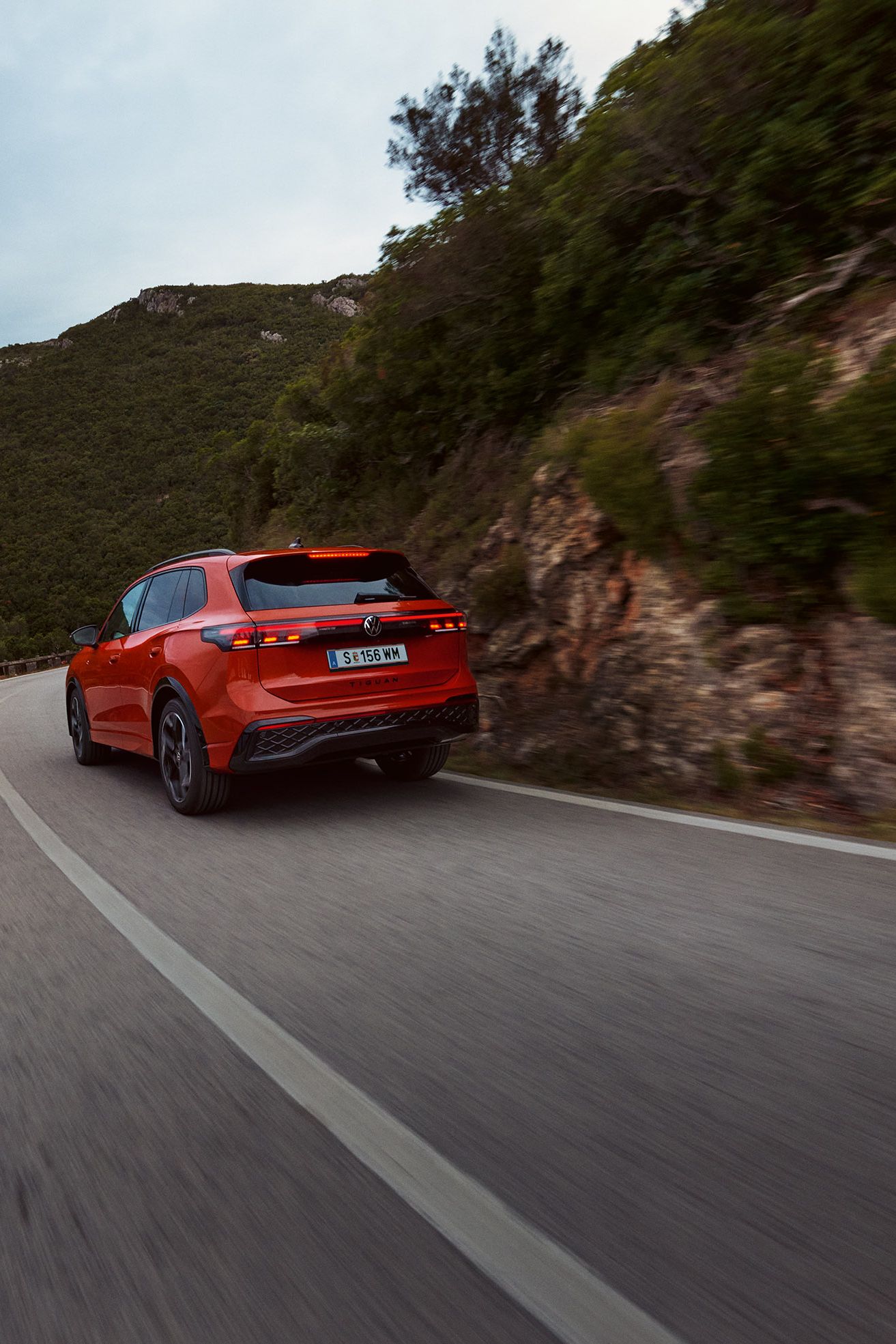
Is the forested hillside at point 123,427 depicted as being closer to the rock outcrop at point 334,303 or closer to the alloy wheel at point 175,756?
the rock outcrop at point 334,303

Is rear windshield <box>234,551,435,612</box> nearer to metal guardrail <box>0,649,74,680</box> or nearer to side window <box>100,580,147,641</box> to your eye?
side window <box>100,580,147,641</box>

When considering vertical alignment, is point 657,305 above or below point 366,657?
above

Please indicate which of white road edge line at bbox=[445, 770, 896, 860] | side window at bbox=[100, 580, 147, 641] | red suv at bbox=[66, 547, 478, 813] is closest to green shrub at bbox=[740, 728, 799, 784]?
white road edge line at bbox=[445, 770, 896, 860]

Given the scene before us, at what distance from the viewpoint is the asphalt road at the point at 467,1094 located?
184cm

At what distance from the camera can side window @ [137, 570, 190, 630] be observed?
6832 millimetres

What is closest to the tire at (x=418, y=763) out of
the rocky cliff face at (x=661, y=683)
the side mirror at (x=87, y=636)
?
the rocky cliff face at (x=661, y=683)

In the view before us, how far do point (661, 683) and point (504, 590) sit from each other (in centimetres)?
272

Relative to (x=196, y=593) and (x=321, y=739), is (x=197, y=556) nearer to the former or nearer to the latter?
(x=196, y=593)

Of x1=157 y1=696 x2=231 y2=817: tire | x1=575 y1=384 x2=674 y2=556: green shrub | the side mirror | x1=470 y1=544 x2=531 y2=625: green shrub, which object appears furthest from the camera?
x1=470 y1=544 x2=531 y2=625: green shrub

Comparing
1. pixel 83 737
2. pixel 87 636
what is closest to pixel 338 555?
pixel 87 636

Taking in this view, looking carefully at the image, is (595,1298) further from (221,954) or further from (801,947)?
(221,954)

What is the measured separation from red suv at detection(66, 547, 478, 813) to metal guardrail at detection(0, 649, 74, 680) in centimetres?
3352

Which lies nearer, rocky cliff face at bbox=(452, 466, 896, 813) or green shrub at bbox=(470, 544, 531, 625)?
rocky cliff face at bbox=(452, 466, 896, 813)

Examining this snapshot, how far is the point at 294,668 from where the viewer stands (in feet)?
19.3
